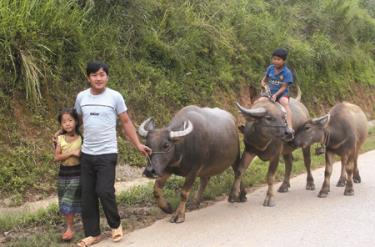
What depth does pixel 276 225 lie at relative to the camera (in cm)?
Answer: 604

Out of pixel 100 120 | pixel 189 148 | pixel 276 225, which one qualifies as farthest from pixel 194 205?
pixel 100 120

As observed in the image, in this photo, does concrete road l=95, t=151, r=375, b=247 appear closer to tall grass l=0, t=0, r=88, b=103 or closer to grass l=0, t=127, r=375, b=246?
grass l=0, t=127, r=375, b=246

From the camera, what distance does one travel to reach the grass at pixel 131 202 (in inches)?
212

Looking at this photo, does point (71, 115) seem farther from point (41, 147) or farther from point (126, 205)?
point (41, 147)

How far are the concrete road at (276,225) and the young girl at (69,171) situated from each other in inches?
19.6

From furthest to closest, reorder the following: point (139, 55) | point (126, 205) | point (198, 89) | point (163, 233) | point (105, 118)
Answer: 1. point (198, 89)
2. point (139, 55)
3. point (126, 205)
4. point (163, 233)
5. point (105, 118)

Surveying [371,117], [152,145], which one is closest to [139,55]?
[152,145]

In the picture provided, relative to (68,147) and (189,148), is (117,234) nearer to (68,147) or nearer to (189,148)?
(68,147)

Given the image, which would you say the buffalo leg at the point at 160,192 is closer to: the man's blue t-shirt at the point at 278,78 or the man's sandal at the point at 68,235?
the man's sandal at the point at 68,235

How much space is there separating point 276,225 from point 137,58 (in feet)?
17.1

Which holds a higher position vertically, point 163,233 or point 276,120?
point 276,120

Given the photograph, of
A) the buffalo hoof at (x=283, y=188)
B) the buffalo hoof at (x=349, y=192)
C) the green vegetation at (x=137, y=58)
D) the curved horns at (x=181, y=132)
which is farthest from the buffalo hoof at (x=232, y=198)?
the green vegetation at (x=137, y=58)

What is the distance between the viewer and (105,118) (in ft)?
17.3

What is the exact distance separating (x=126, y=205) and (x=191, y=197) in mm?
1070
